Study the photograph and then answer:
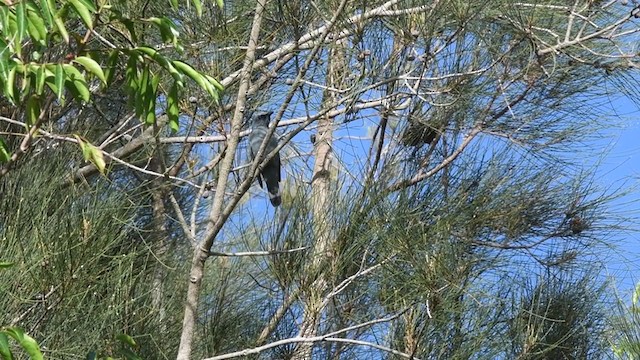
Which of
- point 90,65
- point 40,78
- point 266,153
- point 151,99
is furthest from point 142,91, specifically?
point 266,153

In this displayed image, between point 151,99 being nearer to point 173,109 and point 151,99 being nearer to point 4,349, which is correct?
point 173,109

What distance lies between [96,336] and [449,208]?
92cm

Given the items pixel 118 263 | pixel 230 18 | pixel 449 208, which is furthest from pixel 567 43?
pixel 118 263

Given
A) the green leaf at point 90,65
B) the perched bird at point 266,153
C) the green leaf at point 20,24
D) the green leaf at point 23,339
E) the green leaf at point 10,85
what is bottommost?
the green leaf at point 23,339

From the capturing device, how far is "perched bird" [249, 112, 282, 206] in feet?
11.3

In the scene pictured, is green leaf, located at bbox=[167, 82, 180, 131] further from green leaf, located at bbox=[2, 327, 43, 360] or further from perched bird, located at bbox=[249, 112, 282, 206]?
perched bird, located at bbox=[249, 112, 282, 206]

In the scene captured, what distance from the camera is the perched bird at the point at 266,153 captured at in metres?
3.44

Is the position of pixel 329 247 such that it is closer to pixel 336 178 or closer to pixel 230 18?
pixel 336 178

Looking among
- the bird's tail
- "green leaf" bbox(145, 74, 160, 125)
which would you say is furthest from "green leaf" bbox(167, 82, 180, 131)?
the bird's tail

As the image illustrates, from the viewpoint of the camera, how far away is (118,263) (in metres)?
2.56

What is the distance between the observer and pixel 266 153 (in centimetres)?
357

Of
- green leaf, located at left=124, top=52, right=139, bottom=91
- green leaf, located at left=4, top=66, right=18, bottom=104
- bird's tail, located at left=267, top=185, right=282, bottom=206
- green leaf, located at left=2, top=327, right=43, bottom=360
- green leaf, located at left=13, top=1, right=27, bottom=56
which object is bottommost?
green leaf, located at left=2, top=327, right=43, bottom=360

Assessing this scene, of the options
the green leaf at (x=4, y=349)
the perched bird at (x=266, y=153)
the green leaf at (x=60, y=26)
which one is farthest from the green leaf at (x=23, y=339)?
the perched bird at (x=266, y=153)

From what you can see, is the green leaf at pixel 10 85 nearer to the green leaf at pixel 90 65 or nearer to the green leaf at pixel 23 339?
the green leaf at pixel 90 65
